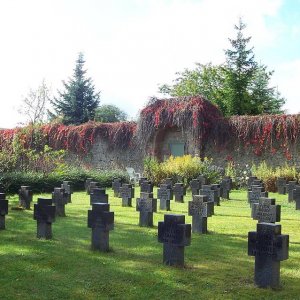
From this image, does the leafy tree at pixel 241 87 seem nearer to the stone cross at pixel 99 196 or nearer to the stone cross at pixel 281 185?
the stone cross at pixel 281 185

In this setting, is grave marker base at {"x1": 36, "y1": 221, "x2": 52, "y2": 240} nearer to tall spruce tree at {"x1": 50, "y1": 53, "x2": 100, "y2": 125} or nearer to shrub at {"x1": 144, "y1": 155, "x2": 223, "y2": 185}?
shrub at {"x1": 144, "y1": 155, "x2": 223, "y2": 185}

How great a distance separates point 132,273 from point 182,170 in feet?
43.8

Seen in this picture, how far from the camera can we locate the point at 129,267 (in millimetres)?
6688

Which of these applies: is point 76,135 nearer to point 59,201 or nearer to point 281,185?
point 281,185

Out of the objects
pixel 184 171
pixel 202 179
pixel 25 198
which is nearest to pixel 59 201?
pixel 25 198

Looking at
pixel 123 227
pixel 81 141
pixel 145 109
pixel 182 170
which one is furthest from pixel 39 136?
pixel 123 227

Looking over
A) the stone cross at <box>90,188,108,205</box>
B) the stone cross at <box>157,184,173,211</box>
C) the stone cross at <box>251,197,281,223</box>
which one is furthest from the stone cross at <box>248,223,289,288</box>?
the stone cross at <box>157,184,173,211</box>

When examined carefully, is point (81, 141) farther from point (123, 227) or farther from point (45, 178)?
point (123, 227)

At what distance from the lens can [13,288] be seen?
5668 mm

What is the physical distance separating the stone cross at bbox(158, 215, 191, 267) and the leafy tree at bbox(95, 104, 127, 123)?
43588mm

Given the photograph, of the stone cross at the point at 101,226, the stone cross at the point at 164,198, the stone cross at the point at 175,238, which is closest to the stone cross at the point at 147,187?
the stone cross at the point at 164,198

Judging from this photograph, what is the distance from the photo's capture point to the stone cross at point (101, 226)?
25.0ft

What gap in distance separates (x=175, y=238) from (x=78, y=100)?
36695mm

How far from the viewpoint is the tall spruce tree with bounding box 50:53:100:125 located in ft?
138
